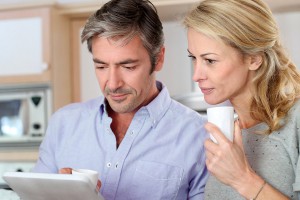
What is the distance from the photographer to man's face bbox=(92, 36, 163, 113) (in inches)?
60.0

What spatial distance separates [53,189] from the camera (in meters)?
1.18

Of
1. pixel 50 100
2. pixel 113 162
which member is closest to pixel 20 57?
pixel 50 100

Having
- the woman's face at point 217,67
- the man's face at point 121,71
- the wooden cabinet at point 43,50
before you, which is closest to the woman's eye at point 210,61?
the woman's face at point 217,67

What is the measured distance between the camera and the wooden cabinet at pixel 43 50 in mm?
3145

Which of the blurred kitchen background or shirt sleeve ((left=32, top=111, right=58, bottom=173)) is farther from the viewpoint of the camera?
the blurred kitchen background

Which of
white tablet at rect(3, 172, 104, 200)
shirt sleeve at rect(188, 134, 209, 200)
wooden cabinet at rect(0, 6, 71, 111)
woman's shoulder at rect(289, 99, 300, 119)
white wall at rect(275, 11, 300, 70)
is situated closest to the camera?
white tablet at rect(3, 172, 104, 200)

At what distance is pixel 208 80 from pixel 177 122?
35 cm

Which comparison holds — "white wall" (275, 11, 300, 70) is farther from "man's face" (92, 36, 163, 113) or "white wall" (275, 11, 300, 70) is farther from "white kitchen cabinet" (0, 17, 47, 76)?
"man's face" (92, 36, 163, 113)

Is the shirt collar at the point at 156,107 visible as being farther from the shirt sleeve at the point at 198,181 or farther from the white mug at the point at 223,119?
the white mug at the point at 223,119

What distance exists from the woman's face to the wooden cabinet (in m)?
2.00

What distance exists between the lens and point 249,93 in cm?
134

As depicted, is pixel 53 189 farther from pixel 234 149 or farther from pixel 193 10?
pixel 193 10

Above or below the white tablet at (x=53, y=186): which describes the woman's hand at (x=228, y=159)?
above

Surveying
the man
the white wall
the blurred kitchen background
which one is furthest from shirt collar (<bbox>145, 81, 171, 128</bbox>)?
the white wall
